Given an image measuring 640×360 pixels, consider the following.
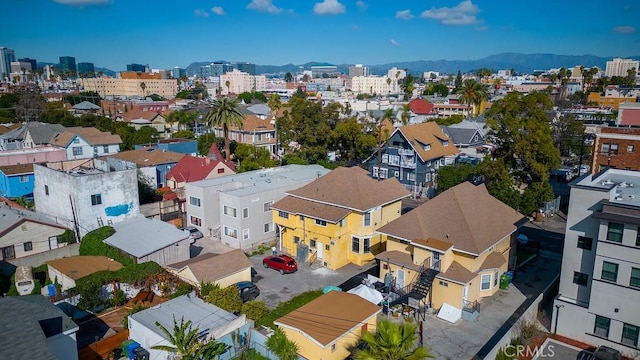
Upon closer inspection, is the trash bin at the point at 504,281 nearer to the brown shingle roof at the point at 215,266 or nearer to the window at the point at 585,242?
the window at the point at 585,242

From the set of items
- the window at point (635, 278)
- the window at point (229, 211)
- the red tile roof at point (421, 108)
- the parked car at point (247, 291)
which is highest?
the red tile roof at point (421, 108)

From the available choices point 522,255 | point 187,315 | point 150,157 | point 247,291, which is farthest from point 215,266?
point 150,157

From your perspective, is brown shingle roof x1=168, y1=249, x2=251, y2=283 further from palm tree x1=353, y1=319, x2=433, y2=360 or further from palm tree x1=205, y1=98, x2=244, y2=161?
palm tree x1=205, y1=98, x2=244, y2=161

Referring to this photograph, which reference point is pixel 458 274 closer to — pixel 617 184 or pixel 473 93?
pixel 617 184

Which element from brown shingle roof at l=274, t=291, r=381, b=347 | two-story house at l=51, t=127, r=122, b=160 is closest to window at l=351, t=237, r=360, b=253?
brown shingle roof at l=274, t=291, r=381, b=347

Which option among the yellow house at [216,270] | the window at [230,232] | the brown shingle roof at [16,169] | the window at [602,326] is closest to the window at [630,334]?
the window at [602,326]

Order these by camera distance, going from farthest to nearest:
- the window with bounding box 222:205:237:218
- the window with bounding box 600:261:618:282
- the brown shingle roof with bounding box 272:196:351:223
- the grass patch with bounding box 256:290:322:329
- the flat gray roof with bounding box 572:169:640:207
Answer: the window with bounding box 222:205:237:218 → the brown shingle roof with bounding box 272:196:351:223 → the grass patch with bounding box 256:290:322:329 → the flat gray roof with bounding box 572:169:640:207 → the window with bounding box 600:261:618:282
